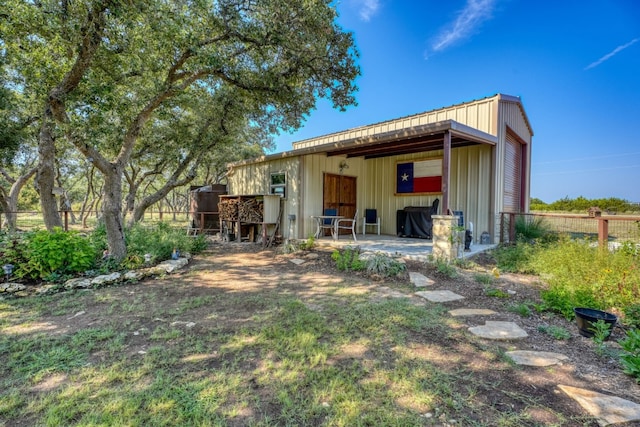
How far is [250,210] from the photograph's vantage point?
26.6 ft

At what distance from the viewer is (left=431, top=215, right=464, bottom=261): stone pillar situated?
16.1 ft

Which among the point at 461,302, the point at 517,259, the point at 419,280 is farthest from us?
the point at 517,259

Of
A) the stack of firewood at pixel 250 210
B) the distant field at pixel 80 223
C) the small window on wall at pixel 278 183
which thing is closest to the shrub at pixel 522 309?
the small window on wall at pixel 278 183

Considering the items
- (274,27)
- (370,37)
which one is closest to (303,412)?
(274,27)

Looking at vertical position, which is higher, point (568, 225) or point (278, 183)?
point (278, 183)

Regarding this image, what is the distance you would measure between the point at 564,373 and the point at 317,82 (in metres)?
6.42

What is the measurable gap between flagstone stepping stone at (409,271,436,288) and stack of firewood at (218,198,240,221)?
18.5ft

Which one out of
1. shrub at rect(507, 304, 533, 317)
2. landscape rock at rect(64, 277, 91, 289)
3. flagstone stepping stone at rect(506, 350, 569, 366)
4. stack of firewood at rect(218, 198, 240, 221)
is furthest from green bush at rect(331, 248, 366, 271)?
stack of firewood at rect(218, 198, 240, 221)

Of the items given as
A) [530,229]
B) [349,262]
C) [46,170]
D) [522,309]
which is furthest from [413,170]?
[46,170]

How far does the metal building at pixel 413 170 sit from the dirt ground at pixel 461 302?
1618 millimetres

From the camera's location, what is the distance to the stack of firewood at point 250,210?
7.89m

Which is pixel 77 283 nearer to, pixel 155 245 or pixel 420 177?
pixel 155 245

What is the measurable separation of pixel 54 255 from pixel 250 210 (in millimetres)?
4392

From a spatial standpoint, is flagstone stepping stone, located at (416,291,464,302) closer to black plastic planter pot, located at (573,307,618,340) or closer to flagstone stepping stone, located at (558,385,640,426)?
black plastic planter pot, located at (573,307,618,340)
